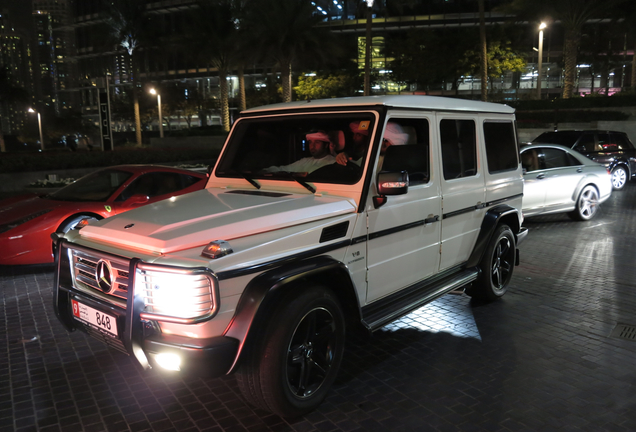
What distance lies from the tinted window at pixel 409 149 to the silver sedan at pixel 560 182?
626 cm

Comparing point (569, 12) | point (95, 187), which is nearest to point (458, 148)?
point (95, 187)

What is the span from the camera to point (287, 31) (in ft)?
95.9

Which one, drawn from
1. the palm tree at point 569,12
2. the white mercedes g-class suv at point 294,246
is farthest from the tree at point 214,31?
the white mercedes g-class suv at point 294,246

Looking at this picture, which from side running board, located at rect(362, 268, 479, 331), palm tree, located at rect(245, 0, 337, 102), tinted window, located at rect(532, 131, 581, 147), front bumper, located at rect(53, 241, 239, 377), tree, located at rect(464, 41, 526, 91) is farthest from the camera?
tree, located at rect(464, 41, 526, 91)

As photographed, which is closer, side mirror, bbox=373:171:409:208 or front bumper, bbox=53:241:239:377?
front bumper, bbox=53:241:239:377

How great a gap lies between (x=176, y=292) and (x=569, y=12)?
3197 cm

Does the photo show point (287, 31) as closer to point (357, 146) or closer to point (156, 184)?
point (156, 184)

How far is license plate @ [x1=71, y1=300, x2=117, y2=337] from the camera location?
3.28 meters

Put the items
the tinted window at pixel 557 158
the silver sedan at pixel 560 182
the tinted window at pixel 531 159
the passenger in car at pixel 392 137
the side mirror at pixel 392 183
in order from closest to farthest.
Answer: the side mirror at pixel 392 183 → the passenger in car at pixel 392 137 → the silver sedan at pixel 560 182 → the tinted window at pixel 531 159 → the tinted window at pixel 557 158

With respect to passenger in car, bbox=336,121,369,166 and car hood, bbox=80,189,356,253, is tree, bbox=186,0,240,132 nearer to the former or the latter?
passenger in car, bbox=336,121,369,166

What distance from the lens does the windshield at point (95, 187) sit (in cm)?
791

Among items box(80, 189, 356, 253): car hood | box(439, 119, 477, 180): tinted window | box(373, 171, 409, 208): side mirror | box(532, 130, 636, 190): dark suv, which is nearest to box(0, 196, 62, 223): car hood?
box(80, 189, 356, 253): car hood

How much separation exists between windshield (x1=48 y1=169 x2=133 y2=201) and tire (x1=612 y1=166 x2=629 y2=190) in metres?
14.8

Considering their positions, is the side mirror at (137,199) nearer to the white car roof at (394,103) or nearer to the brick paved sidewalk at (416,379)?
the brick paved sidewalk at (416,379)
